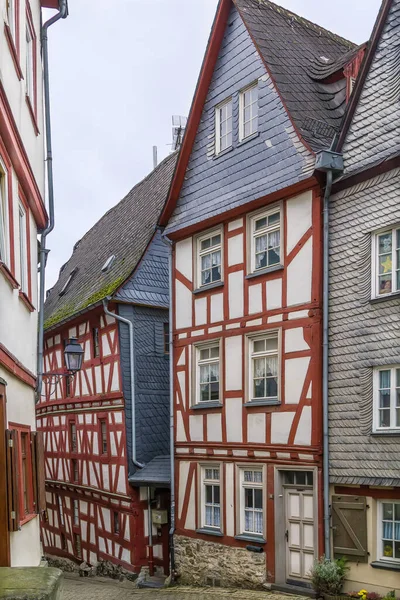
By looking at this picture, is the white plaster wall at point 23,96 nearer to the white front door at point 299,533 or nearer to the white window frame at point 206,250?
the white window frame at point 206,250

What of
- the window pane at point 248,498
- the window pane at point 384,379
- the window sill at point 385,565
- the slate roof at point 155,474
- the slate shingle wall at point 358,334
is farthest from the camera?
the slate roof at point 155,474

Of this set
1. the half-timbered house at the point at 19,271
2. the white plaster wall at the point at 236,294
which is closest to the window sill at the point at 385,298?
the white plaster wall at the point at 236,294

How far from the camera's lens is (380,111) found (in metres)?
13.1

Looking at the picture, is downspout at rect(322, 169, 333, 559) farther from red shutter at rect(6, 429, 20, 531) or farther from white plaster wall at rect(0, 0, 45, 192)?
red shutter at rect(6, 429, 20, 531)

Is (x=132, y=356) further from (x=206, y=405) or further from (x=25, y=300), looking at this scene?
(x=25, y=300)

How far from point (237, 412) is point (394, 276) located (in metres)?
4.51

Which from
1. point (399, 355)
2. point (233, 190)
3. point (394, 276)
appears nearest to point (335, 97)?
point (233, 190)

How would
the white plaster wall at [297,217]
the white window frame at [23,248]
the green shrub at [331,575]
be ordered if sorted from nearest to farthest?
1. the white window frame at [23,248]
2. the green shrub at [331,575]
3. the white plaster wall at [297,217]

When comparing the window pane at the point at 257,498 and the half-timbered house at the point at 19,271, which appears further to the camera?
the window pane at the point at 257,498

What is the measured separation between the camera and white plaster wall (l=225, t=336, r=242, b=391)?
15.5 metres

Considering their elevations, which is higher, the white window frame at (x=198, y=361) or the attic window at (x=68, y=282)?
the attic window at (x=68, y=282)

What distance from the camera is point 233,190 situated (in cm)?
1591

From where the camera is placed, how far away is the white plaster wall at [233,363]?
1554 centimetres

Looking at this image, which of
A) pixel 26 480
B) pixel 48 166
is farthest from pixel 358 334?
pixel 26 480
